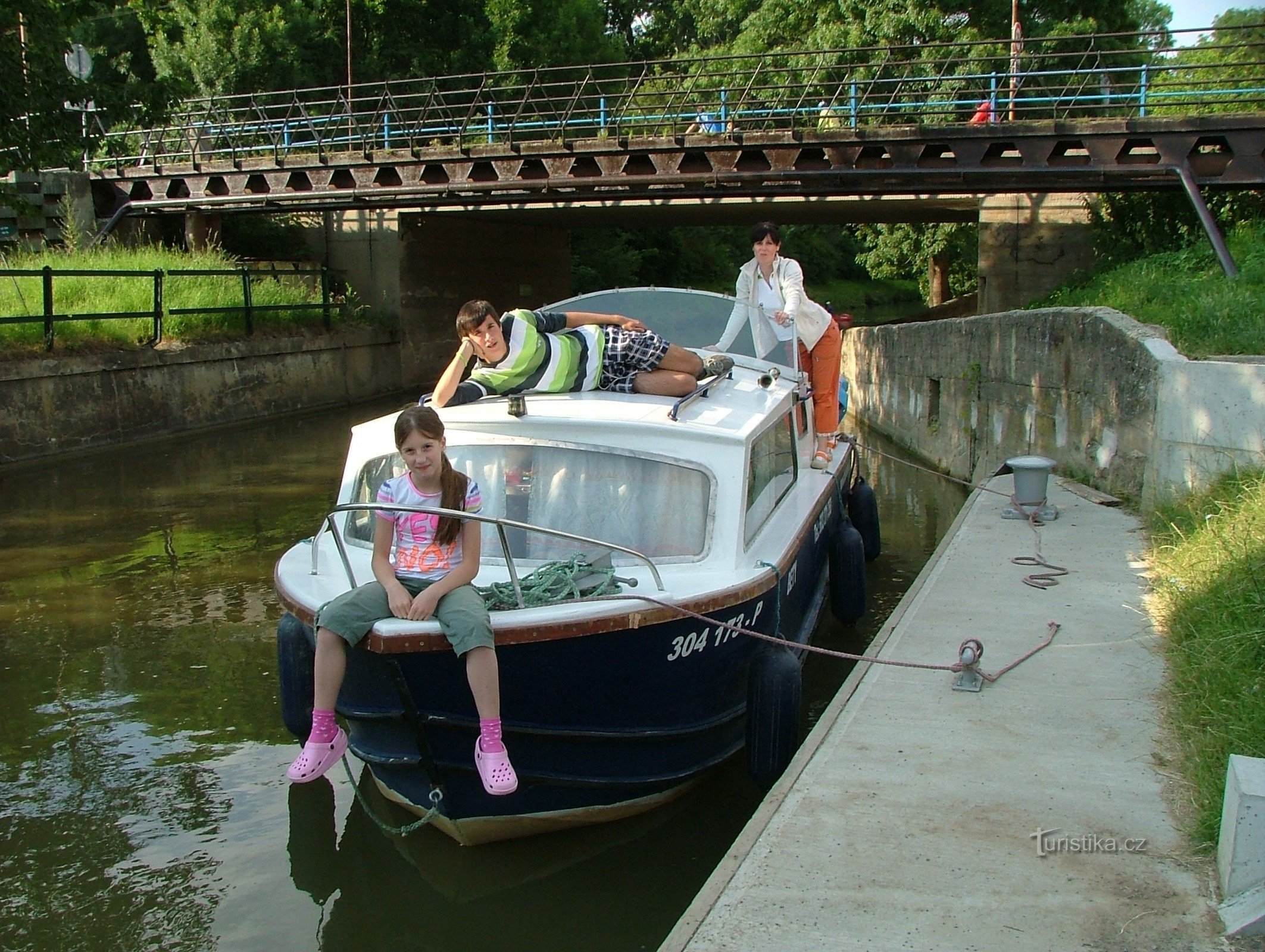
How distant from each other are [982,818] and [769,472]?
309 cm

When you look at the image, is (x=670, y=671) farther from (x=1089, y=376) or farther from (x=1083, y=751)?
(x=1089, y=376)

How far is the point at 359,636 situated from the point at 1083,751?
2962mm

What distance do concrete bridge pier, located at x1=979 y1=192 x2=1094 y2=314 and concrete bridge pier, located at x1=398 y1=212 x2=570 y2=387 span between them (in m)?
13.1

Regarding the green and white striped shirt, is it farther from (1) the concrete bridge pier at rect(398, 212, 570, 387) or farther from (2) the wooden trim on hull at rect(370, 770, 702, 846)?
(1) the concrete bridge pier at rect(398, 212, 570, 387)

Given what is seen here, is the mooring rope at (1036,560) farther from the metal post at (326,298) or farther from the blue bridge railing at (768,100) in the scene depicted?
the metal post at (326,298)

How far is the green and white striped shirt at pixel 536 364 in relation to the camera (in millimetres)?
6730

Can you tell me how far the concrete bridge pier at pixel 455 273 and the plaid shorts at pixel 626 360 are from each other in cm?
2207

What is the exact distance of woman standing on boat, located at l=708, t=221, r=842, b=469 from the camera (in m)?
8.97

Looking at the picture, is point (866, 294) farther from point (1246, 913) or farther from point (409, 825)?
point (1246, 913)

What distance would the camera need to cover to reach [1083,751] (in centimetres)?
488

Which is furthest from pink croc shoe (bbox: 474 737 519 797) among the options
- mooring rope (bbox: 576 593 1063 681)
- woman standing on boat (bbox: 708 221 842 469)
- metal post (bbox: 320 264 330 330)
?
metal post (bbox: 320 264 330 330)

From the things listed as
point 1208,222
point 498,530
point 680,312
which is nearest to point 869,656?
point 498,530

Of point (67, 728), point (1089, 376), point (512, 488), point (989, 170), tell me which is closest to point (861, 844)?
point (512, 488)

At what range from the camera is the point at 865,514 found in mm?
10680
